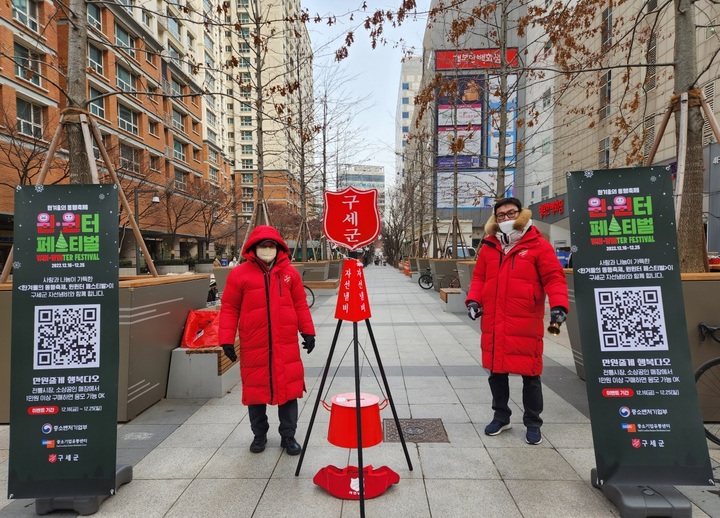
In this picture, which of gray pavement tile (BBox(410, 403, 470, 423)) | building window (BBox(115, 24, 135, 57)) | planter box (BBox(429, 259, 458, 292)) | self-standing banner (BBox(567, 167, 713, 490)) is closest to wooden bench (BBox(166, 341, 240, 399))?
gray pavement tile (BBox(410, 403, 470, 423))

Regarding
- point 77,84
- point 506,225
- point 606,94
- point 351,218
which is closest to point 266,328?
point 351,218

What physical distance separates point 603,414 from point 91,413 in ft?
10.9

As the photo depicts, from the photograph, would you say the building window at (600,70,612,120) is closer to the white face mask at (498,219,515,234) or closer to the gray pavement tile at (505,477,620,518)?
the white face mask at (498,219,515,234)

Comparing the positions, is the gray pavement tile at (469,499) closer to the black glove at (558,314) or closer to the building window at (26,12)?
the black glove at (558,314)

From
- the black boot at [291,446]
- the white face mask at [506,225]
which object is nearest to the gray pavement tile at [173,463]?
the black boot at [291,446]

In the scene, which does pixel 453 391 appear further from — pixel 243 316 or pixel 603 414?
pixel 243 316

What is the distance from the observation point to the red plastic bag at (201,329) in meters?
5.14

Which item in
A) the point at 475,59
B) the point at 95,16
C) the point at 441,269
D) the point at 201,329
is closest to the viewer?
the point at 201,329

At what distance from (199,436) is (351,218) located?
8.33 ft

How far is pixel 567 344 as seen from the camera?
7.55 metres

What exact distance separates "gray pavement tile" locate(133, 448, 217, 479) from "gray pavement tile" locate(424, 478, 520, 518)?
1682 mm

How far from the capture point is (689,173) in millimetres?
4641

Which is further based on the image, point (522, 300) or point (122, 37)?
point (122, 37)

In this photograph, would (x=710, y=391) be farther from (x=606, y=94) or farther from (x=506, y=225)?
(x=606, y=94)
